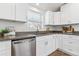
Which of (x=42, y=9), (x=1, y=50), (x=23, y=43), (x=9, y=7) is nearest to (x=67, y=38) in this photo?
(x=42, y=9)

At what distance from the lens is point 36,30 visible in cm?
342

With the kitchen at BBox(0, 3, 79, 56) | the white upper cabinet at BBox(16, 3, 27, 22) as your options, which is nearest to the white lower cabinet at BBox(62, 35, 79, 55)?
the kitchen at BBox(0, 3, 79, 56)

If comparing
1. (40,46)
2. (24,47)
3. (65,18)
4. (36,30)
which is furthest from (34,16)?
(24,47)

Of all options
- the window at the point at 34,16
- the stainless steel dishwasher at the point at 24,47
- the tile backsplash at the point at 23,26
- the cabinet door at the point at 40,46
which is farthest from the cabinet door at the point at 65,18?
the stainless steel dishwasher at the point at 24,47

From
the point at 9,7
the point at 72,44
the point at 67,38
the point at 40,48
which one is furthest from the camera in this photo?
the point at 67,38

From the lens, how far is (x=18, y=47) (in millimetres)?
1746

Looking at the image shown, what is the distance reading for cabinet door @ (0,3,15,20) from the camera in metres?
1.90

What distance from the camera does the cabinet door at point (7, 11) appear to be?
1.90 m

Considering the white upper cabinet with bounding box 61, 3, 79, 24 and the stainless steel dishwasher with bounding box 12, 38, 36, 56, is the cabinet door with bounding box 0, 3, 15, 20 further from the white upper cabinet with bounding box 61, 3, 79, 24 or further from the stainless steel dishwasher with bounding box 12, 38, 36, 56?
the white upper cabinet with bounding box 61, 3, 79, 24

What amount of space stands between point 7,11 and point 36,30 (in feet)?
5.20

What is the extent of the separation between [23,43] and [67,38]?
1.76 meters

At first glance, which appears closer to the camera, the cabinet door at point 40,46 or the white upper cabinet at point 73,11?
the cabinet door at point 40,46

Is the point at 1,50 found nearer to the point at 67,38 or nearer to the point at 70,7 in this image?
the point at 67,38

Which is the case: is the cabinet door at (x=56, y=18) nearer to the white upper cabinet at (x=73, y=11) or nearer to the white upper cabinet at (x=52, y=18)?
the white upper cabinet at (x=52, y=18)
